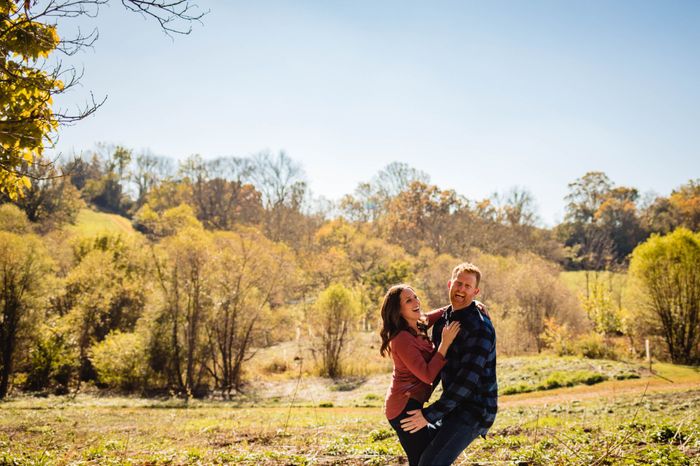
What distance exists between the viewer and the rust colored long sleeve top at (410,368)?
10.9 feet

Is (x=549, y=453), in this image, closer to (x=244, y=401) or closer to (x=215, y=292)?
(x=244, y=401)

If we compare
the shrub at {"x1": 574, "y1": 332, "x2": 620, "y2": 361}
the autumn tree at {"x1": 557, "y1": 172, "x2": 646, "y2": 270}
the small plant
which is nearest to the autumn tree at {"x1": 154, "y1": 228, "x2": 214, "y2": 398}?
the small plant

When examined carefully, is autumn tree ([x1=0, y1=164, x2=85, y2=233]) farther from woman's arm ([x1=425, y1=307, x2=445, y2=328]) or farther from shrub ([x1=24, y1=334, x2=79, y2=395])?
woman's arm ([x1=425, y1=307, x2=445, y2=328])

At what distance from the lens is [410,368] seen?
10.9 ft

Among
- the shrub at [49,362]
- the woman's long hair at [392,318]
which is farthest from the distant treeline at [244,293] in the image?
the woman's long hair at [392,318]

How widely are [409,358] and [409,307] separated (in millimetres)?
392

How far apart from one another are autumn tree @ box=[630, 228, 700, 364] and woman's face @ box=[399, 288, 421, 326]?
94.2 ft

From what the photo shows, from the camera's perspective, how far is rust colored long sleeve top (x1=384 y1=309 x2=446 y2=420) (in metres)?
3.32

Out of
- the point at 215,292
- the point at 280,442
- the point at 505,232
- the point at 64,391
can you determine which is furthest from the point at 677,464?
the point at 505,232

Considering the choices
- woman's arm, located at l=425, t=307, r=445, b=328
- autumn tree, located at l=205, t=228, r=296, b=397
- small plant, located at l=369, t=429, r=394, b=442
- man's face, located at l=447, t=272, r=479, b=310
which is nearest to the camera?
man's face, located at l=447, t=272, r=479, b=310

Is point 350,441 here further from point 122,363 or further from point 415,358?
point 122,363

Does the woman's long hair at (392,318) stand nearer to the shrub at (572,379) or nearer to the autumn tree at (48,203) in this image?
the shrub at (572,379)

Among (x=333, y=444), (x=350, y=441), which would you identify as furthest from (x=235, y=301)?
(x=333, y=444)

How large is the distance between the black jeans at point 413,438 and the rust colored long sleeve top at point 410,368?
3 cm
